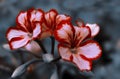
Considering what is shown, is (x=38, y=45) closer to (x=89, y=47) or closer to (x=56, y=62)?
(x=56, y=62)

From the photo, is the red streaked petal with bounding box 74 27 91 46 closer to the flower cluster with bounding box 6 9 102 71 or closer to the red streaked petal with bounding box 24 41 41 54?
the flower cluster with bounding box 6 9 102 71

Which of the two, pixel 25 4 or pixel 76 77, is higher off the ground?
pixel 25 4

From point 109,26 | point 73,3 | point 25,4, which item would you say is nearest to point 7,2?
point 25,4

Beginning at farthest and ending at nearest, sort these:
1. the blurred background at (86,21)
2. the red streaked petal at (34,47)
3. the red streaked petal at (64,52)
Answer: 1. the blurred background at (86,21)
2. the red streaked petal at (34,47)
3. the red streaked petal at (64,52)

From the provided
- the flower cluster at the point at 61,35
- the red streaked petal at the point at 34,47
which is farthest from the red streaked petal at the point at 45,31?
the red streaked petal at the point at 34,47

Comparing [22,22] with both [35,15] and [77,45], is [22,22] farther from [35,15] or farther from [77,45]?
[77,45]

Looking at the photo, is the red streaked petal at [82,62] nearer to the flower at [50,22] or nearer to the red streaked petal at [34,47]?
the flower at [50,22]

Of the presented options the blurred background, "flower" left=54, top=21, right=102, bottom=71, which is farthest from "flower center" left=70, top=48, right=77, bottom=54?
the blurred background

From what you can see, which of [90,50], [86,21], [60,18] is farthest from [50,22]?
[86,21]
